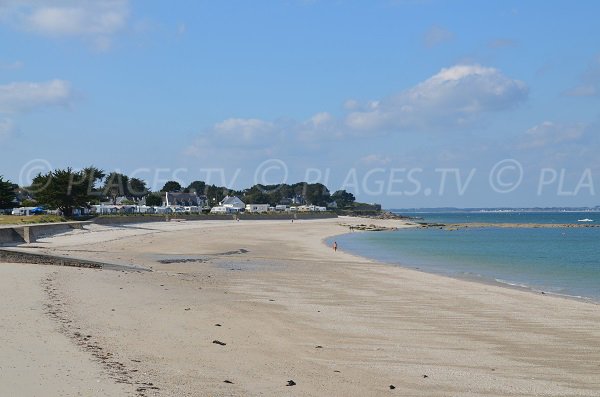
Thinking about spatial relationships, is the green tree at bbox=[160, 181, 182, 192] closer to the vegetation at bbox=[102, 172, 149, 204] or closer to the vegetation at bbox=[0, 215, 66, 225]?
the vegetation at bbox=[102, 172, 149, 204]

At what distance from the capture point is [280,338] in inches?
480

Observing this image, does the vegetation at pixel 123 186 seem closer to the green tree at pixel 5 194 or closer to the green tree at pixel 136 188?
the green tree at pixel 136 188

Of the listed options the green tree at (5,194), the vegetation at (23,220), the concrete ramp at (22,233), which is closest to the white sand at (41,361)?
the concrete ramp at (22,233)

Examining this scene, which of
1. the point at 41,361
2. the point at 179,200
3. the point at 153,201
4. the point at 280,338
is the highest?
the point at 179,200

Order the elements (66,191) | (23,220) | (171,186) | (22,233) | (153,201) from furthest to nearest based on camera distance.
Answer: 1. (171,186)
2. (153,201)
3. (66,191)
4. (23,220)
5. (22,233)

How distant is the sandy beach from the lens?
846 cm

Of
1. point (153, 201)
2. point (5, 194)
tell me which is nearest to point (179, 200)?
point (153, 201)

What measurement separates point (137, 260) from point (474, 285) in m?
15.7

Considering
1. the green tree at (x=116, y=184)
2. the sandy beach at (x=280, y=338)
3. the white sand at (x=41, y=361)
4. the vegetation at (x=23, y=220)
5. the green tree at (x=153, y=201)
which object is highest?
the green tree at (x=116, y=184)

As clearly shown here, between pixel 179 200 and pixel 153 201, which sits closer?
pixel 153 201

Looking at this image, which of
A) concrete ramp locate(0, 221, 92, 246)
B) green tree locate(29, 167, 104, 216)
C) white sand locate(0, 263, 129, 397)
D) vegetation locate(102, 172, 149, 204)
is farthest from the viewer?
vegetation locate(102, 172, 149, 204)

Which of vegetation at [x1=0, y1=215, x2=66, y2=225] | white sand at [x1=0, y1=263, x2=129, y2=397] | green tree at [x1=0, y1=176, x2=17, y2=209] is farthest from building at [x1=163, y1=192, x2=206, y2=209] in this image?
white sand at [x1=0, y1=263, x2=129, y2=397]

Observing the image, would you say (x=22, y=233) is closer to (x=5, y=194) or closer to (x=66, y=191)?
(x=66, y=191)

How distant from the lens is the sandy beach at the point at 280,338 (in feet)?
27.8
